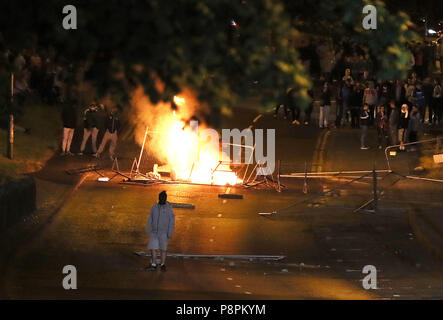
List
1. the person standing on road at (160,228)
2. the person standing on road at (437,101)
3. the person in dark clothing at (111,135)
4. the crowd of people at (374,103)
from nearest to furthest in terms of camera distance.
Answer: the person standing on road at (160,228) → the person in dark clothing at (111,135) → the crowd of people at (374,103) → the person standing on road at (437,101)

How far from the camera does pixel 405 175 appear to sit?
27.0 m

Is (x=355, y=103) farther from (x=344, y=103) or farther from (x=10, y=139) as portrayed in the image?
(x=10, y=139)

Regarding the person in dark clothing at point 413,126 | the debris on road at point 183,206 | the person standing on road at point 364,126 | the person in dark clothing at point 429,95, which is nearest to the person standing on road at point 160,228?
the debris on road at point 183,206

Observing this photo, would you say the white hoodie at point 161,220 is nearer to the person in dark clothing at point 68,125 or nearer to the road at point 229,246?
the road at point 229,246

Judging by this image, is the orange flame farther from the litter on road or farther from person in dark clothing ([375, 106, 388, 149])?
the litter on road

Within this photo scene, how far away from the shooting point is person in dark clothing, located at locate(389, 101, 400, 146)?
31.0 meters

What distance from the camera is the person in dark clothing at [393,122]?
102ft

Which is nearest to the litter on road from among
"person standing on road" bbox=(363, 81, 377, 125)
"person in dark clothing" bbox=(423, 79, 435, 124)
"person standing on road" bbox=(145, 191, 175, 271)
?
"person standing on road" bbox=(145, 191, 175, 271)

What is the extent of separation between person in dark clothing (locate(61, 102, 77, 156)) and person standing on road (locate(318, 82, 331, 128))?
9.10 meters

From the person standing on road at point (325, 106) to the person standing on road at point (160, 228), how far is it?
17.8 meters

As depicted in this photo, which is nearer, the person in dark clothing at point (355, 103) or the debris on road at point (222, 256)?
the debris on road at point (222, 256)

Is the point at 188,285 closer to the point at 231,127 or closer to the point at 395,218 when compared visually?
the point at 395,218

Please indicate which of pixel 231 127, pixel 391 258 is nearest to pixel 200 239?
pixel 391 258

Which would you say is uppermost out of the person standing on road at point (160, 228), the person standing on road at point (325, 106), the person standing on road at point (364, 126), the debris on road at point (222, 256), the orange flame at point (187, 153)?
the person standing on road at point (325, 106)
